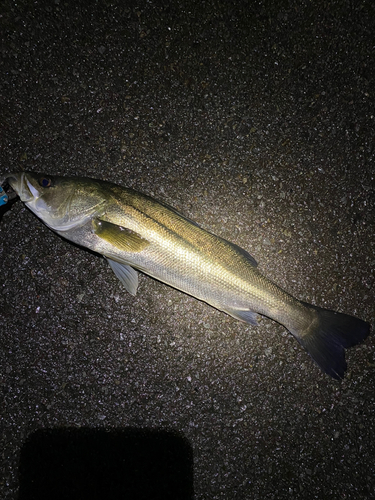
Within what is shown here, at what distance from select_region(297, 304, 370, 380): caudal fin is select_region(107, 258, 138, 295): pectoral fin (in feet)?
4.20

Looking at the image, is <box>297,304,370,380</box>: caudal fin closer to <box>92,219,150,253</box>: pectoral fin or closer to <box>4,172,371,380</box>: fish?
<box>4,172,371,380</box>: fish

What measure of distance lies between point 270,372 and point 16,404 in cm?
198

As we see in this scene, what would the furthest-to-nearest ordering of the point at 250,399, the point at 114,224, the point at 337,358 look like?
the point at 250,399, the point at 337,358, the point at 114,224

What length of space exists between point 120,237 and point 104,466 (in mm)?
1763

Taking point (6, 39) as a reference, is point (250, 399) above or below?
below

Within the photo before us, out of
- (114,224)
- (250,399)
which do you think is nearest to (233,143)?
(114,224)

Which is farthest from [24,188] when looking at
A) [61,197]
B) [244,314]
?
[244,314]

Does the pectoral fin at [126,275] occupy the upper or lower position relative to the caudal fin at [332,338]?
upper

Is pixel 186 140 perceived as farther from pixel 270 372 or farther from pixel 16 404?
pixel 16 404

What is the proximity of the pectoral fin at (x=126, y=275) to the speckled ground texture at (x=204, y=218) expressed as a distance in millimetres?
220

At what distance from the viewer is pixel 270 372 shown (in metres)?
2.66

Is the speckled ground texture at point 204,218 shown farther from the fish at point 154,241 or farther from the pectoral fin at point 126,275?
the fish at point 154,241

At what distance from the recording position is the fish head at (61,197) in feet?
7.32

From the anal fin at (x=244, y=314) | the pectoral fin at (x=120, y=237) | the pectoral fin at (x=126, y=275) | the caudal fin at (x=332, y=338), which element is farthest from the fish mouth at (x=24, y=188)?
the caudal fin at (x=332, y=338)
